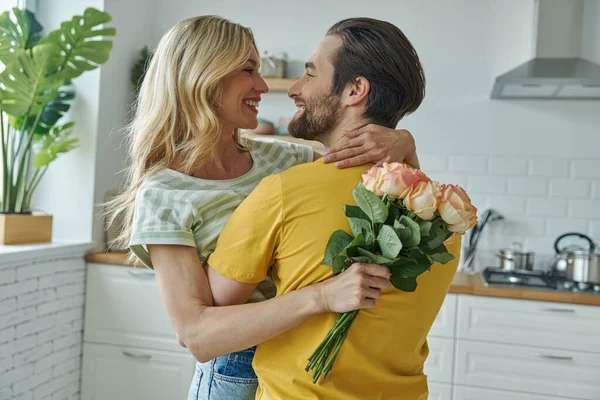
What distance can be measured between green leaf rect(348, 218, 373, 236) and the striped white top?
Result: 417 millimetres

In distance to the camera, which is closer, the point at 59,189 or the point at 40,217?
the point at 40,217

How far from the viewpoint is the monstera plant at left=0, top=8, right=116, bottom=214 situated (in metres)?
3.15

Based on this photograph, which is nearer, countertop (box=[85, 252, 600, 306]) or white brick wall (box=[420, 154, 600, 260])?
countertop (box=[85, 252, 600, 306])

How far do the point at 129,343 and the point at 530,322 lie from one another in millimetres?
2062

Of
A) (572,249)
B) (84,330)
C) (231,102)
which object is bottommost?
(84,330)

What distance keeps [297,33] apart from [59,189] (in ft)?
5.62

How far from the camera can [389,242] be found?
1143mm

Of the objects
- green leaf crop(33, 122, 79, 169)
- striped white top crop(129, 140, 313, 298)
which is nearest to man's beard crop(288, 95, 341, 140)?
striped white top crop(129, 140, 313, 298)

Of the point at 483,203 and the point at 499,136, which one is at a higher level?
the point at 499,136

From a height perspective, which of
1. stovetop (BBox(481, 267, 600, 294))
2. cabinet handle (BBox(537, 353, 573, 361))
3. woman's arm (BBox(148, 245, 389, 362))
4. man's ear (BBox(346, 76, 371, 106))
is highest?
man's ear (BBox(346, 76, 371, 106))

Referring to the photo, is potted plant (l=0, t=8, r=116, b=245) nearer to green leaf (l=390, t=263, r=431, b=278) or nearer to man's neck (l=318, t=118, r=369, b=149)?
man's neck (l=318, t=118, r=369, b=149)

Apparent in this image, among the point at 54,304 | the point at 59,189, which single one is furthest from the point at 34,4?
the point at 54,304

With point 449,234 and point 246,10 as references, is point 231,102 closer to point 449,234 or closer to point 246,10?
point 449,234

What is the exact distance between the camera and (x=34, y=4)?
3.68 metres
